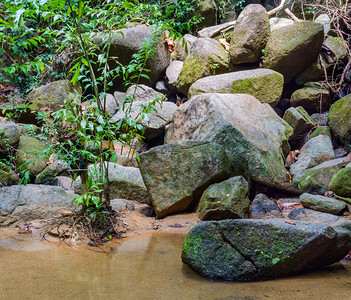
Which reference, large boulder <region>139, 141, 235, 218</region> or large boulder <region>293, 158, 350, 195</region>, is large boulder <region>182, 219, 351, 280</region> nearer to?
large boulder <region>139, 141, 235, 218</region>

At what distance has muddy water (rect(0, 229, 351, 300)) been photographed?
6.25 feet

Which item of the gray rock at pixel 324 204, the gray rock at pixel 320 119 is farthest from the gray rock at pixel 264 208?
the gray rock at pixel 320 119

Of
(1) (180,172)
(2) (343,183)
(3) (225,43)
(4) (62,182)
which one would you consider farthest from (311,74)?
(4) (62,182)

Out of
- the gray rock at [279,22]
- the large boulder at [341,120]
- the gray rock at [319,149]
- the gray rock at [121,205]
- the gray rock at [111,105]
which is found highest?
the gray rock at [279,22]

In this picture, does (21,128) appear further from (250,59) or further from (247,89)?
(250,59)

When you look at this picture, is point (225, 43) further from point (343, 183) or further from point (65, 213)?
point (65, 213)

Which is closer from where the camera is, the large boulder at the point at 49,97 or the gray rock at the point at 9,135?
the gray rock at the point at 9,135

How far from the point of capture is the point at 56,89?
23.6 ft

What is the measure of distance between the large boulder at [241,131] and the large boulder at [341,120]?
126cm

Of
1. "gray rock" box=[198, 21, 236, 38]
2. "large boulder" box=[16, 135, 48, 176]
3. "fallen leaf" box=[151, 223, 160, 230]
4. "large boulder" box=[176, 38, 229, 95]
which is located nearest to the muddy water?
"fallen leaf" box=[151, 223, 160, 230]

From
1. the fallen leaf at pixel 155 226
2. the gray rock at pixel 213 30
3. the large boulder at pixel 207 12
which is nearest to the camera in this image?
the fallen leaf at pixel 155 226

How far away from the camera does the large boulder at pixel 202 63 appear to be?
283 inches

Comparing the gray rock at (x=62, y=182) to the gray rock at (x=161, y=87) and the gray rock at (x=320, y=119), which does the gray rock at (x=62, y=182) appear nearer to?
the gray rock at (x=161, y=87)

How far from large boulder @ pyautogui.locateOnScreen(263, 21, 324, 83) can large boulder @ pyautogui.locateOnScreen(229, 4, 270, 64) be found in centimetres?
22
